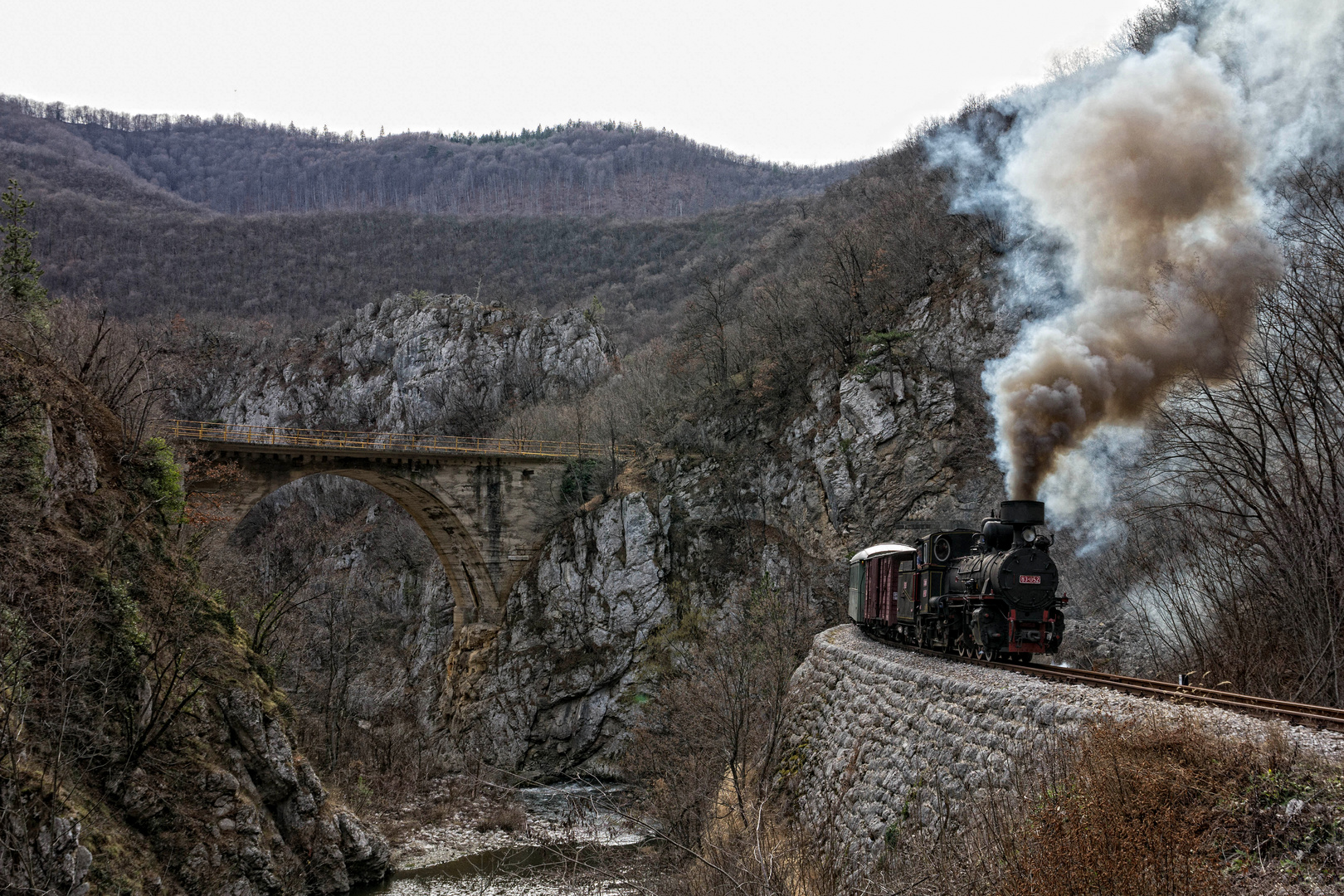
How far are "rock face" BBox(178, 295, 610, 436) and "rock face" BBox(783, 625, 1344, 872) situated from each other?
46865 mm

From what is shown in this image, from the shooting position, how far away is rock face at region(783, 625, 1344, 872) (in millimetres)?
9156

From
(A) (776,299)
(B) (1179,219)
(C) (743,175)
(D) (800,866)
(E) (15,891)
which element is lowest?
(E) (15,891)

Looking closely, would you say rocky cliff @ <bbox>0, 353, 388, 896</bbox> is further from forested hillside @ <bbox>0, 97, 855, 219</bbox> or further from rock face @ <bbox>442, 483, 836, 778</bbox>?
forested hillside @ <bbox>0, 97, 855, 219</bbox>

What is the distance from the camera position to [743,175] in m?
152

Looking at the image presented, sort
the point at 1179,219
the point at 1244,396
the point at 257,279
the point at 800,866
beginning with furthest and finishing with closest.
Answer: the point at 257,279
the point at 1179,219
the point at 1244,396
the point at 800,866

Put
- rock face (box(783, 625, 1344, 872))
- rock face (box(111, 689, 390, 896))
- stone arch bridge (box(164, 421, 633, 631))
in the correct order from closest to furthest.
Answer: rock face (box(783, 625, 1344, 872))
rock face (box(111, 689, 390, 896))
stone arch bridge (box(164, 421, 633, 631))

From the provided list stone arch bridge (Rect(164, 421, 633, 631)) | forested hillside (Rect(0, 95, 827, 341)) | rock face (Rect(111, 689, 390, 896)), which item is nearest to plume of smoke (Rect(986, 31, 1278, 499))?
rock face (Rect(111, 689, 390, 896))

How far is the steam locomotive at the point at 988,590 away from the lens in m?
13.9

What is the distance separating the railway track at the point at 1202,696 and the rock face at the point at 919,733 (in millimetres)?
398

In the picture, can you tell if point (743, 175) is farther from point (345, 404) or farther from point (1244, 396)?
point (1244, 396)

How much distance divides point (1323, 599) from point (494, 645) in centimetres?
3237

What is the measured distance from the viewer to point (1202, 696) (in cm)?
949

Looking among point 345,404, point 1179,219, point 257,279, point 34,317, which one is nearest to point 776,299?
point 1179,219

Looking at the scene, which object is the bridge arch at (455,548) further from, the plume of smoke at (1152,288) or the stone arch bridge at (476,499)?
the plume of smoke at (1152,288)
